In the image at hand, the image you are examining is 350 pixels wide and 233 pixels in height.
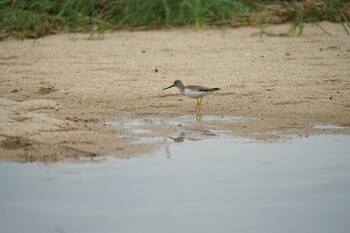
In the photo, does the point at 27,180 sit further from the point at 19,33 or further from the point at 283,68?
the point at 19,33

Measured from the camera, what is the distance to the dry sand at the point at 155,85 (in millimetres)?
7055

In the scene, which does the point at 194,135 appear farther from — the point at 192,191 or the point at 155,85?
the point at 155,85

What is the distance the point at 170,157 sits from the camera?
641cm

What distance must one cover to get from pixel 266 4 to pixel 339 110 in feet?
17.1

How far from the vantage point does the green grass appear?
1225 centimetres

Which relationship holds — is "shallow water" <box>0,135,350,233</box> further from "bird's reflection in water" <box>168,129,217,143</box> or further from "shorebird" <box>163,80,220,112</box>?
"shorebird" <box>163,80,220,112</box>

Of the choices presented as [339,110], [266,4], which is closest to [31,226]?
[339,110]

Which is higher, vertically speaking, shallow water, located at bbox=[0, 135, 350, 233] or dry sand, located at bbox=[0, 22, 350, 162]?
dry sand, located at bbox=[0, 22, 350, 162]

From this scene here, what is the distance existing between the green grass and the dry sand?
0.70 feet

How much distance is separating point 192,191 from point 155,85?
12.4ft

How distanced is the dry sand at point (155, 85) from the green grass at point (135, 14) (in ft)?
0.70

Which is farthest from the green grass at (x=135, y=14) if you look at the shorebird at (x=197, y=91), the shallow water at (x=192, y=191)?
the shallow water at (x=192, y=191)

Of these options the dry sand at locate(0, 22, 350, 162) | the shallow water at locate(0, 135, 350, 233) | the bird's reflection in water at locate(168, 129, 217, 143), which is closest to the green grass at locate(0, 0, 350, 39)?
the dry sand at locate(0, 22, 350, 162)

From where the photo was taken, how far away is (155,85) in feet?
30.4
